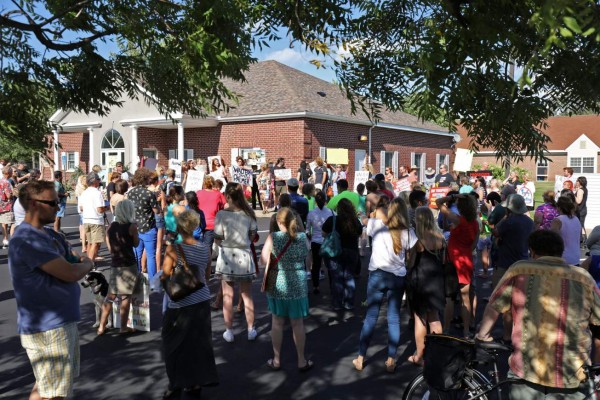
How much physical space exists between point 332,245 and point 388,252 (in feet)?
7.03

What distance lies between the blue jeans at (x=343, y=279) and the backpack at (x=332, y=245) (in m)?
0.14

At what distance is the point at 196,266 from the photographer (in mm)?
4551

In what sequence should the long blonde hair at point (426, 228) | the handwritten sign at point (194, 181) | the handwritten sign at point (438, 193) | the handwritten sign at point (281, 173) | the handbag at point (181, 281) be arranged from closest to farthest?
1. the handbag at point (181, 281)
2. the long blonde hair at point (426, 228)
3. the handwritten sign at point (438, 193)
4. the handwritten sign at point (194, 181)
5. the handwritten sign at point (281, 173)

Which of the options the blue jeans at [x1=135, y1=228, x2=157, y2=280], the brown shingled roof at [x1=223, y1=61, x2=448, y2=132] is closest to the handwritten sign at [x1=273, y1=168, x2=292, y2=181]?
the brown shingled roof at [x1=223, y1=61, x2=448, y2=132]

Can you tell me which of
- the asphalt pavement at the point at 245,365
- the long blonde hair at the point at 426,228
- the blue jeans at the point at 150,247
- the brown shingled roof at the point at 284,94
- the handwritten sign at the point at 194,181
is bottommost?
the asphalt pavement at the point at 245,365

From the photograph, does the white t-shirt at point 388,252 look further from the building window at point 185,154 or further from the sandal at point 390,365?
the building window at point 185,154

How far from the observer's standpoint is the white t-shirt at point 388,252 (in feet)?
16.9

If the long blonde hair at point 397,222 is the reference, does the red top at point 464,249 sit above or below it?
below

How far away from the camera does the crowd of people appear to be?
302 centimetres

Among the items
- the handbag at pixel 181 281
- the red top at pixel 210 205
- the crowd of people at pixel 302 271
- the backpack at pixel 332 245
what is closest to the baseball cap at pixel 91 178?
the crowd of people at pixel 302 271

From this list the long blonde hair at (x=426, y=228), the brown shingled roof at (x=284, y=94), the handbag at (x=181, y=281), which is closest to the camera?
the handbag at (x=181, y=281)

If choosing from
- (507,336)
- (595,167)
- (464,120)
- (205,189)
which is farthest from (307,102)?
(595,167)

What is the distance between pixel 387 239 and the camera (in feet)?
17.2

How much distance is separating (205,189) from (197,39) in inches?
176
